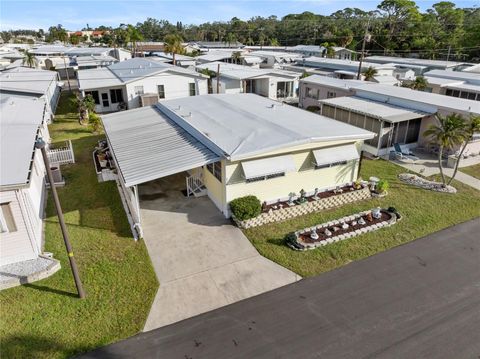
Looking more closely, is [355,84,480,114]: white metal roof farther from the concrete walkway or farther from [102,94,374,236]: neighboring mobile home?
[102,94,374,236]: neighboring mobile home

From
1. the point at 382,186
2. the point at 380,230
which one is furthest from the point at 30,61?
the point at 380,230

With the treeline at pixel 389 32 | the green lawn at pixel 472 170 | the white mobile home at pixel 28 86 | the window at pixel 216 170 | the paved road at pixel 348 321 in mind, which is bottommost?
the green lawn at pixel 472 170

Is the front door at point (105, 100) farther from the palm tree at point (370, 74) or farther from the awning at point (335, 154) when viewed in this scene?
the palm tree at point (370, 74)

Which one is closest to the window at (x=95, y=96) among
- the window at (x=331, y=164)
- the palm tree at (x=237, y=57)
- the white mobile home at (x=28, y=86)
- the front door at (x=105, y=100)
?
the front door at (x=105, y=100)

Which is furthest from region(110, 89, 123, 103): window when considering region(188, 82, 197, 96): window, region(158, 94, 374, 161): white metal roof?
region(158, 94, 374, 161): white metal roof

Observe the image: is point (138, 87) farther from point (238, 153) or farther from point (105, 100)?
point (238, 153)

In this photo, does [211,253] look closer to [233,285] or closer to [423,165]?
[233,285]

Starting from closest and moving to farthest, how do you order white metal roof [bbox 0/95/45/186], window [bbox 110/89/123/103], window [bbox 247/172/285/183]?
1. white metal roof [bbox 0/95/45/186]
2. window [bbox 247/172/285/183]
3. window [bbox 110/89/123/103]
